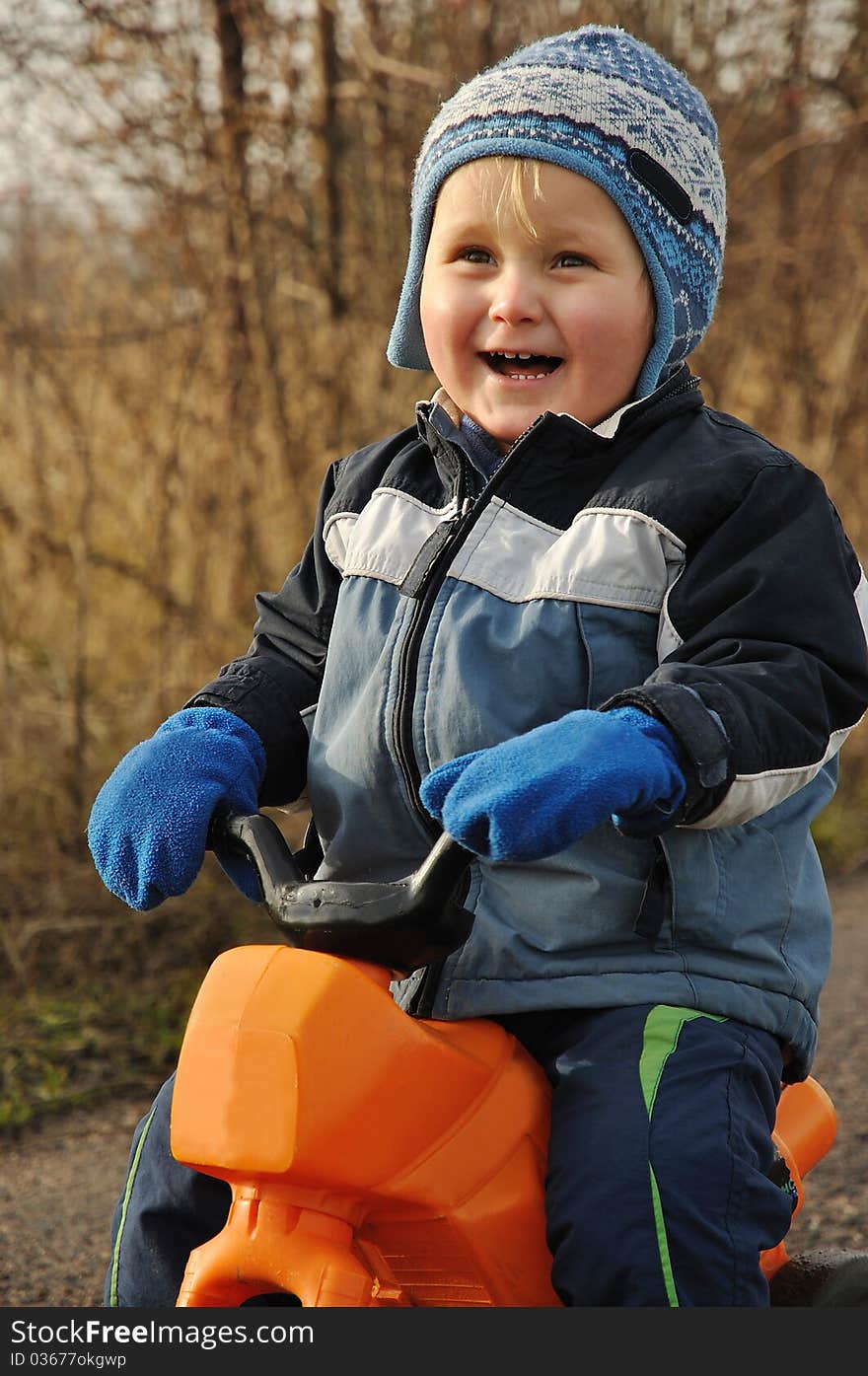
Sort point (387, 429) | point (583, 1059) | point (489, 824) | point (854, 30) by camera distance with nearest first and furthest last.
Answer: point (489, 824) → point (583, 1059) → point (387, 429) → point (854, 30)

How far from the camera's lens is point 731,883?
1850mm

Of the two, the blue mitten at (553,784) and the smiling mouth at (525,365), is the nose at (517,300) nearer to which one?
the smiling mouth at (525,365)

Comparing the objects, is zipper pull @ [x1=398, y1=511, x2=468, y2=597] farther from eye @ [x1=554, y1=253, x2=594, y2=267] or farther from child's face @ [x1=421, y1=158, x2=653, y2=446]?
eye @ [x1=554, y1=253, x2=594, y2=267]

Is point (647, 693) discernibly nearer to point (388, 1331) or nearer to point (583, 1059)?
point (583, 1059)

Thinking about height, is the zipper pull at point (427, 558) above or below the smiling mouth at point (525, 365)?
below

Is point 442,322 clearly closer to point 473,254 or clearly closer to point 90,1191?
point 473,254

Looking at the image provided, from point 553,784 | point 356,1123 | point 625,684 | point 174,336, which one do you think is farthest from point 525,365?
point 174,336

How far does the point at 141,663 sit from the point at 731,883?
3.13 m

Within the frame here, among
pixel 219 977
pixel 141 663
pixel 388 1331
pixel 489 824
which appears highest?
pixel 489 824

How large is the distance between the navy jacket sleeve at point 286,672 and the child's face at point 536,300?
35 centimetres

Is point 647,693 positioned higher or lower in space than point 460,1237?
higher

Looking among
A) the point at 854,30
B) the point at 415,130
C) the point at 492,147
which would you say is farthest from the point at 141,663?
the point at 854,30

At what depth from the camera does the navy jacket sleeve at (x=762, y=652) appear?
1.66 m

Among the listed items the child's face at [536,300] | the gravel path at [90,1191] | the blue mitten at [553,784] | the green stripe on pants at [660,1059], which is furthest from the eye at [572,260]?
the gravel path at [90,1191]
